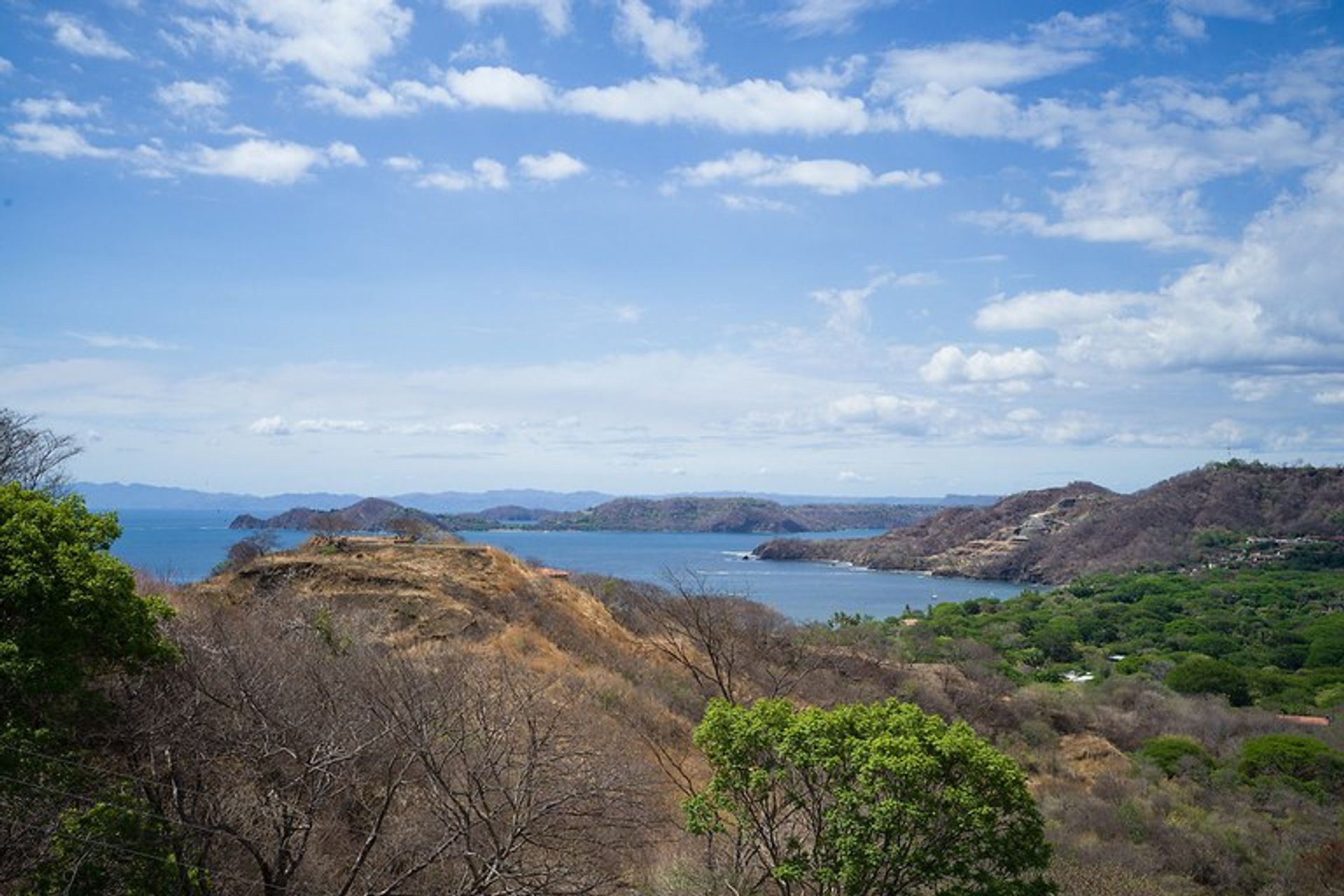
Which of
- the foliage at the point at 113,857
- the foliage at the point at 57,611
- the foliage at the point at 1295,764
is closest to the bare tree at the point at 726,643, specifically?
the foliage at the point at 113,857

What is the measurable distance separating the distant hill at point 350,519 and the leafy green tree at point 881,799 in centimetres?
3242

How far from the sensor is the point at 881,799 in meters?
12.2

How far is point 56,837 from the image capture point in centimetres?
1053

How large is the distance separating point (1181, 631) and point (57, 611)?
245 feet

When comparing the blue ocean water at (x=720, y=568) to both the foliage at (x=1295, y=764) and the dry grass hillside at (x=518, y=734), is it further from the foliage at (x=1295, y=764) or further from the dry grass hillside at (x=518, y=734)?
the foliage at (x=1295, y=764)

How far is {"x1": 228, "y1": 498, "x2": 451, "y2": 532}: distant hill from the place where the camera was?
163 feet

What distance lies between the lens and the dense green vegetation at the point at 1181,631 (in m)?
50.9

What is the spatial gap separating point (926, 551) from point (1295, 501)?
157ft

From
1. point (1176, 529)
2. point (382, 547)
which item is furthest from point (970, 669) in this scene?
point (1176, 529)

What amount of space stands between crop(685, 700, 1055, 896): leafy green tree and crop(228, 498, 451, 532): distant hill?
32.4m

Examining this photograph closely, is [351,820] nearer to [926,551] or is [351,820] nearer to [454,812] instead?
[454,812]

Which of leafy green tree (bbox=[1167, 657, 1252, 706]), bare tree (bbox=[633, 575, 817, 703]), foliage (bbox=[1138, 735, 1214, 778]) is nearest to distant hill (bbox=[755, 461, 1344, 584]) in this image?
leafy green tree (bbox=[1167, 657, 1252, 706])

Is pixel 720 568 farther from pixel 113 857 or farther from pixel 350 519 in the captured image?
pixel 113 857

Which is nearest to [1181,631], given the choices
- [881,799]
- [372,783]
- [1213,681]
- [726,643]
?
[1213,681]
